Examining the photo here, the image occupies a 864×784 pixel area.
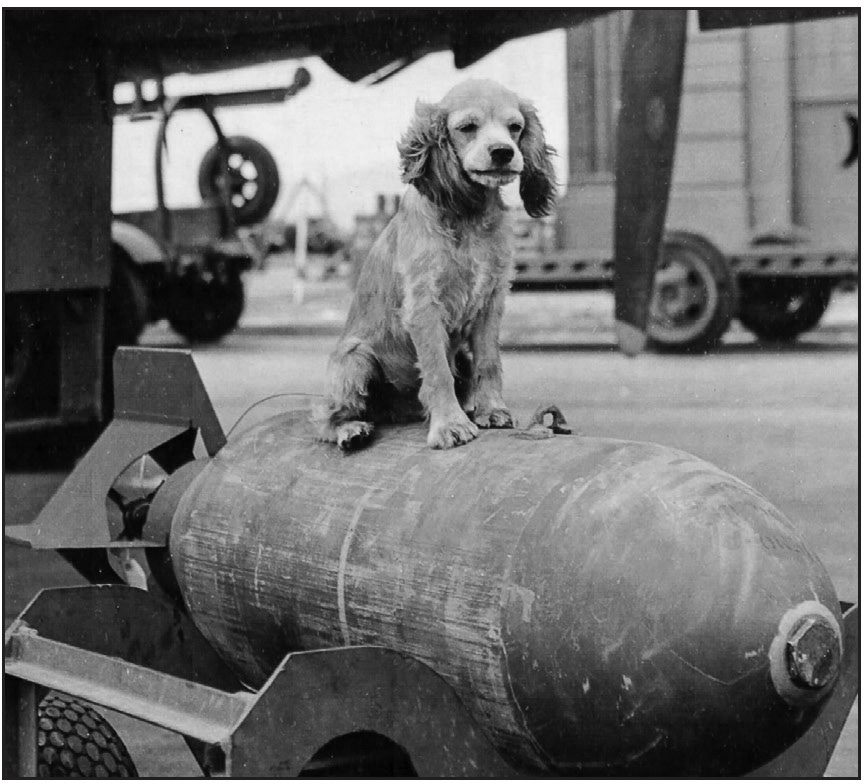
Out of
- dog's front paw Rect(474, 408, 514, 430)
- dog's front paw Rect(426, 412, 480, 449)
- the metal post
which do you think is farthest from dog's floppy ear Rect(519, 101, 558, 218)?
the metal post

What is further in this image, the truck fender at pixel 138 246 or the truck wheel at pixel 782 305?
the truck wheel at pixel 782 305

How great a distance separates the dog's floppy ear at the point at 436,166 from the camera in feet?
10.4

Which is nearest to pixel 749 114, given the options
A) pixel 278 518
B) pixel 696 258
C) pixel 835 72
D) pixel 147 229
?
pixel 835 72

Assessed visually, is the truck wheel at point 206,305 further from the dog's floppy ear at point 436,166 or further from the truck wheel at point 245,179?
the dog's floppy ear at point 436,166

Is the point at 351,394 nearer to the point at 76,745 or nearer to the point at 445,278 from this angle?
the point at 445,278

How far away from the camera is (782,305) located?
12.8 metres

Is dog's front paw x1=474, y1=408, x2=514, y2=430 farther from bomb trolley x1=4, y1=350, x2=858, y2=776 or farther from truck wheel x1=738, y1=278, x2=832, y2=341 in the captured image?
truck wheel x1=738, y1=278, x2=832, y2=341

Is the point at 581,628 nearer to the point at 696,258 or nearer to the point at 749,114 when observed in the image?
the point at 696,258

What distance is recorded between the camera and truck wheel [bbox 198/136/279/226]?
10.8 metres

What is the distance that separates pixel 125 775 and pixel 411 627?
3.32 ft

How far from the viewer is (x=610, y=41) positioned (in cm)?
1492

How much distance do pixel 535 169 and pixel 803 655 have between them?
1.54 meters

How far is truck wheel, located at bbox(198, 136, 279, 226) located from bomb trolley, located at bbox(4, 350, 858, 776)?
25.4 feet

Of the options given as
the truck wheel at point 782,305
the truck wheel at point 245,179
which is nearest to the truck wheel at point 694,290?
the truck wheel at point 782,305
